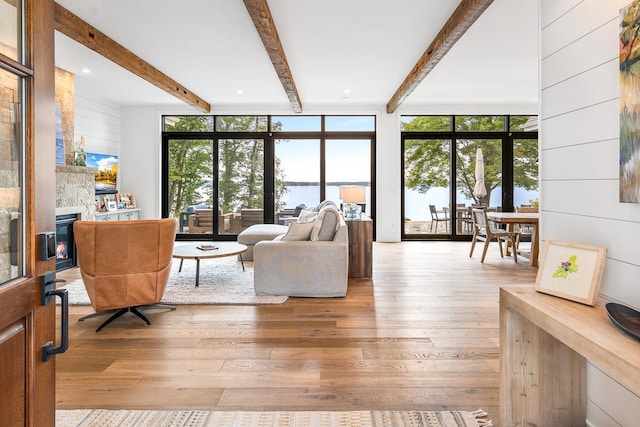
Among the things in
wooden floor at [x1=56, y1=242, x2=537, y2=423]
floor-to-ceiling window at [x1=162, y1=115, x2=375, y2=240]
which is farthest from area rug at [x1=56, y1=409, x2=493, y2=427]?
floor-to-ceiling window at [x1=162, y1=115, x2=375, y2=240]

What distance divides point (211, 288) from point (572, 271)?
3.55 m

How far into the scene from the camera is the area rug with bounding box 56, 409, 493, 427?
1.81 meters

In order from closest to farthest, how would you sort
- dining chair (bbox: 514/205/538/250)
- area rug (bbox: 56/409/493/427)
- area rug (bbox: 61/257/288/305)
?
area rug (bbox: 56/409/493/427)
area rug (bbox: 61/257/288/305)
dining chair (bbox: 514/205/538/250)

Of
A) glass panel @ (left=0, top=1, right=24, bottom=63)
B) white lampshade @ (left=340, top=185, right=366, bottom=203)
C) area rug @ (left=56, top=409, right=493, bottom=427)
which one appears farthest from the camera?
white lampshade @ (left=340, top=185, right=366, bottom=203)

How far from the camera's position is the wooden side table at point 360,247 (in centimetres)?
471

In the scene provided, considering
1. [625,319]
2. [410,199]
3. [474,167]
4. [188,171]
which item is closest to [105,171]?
[188,171]

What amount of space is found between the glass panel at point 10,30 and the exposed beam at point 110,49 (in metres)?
3.54

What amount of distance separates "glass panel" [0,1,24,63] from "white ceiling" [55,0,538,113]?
3037 mm

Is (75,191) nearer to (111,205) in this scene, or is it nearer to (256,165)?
(111,205)

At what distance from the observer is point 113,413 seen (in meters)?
1.91

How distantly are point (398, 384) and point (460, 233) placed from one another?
6.67 metres

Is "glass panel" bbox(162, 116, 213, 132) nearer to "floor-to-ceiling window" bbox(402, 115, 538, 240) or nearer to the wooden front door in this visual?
"floor-to-ceiling window" bbox(402, 115, 538, 240)

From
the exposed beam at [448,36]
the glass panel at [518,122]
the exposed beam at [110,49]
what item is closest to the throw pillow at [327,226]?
the exposed beam at [448,36]

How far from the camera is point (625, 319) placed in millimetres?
1235
